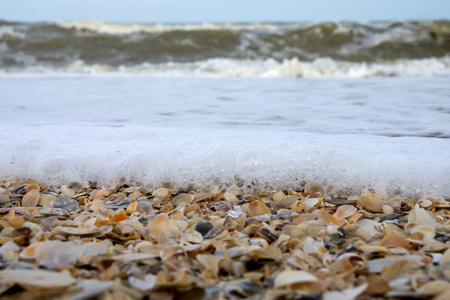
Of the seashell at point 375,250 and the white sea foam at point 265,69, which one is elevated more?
the white sea foam at point 265,69

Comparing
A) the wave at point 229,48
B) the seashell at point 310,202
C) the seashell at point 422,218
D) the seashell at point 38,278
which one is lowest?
the seashell at point 310,202

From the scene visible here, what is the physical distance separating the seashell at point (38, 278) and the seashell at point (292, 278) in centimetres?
35

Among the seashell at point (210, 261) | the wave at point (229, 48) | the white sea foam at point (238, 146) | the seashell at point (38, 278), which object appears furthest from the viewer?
the wave at point (229, 48)

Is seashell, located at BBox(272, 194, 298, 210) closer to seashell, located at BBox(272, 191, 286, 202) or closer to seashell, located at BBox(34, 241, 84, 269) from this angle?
seashell, located at BBox(272, 191, 286, 202)

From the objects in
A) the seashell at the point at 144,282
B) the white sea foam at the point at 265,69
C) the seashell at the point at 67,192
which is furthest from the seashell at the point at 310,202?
the white sea foam at the point at 265,69

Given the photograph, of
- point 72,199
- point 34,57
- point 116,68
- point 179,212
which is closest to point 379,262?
point 179,212

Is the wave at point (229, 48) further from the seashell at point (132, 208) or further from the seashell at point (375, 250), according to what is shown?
the seashell at point (375, 250)

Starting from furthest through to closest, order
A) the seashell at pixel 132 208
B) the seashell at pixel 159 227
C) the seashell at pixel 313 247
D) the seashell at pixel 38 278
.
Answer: the seashell at pixel 132 208 → the seashell at pixel 159 227 → the seashell at pixel 313 247 → the seashell at pixel 38 278

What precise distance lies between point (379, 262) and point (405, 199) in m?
0.58

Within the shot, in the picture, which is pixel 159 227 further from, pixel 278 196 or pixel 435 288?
pixel 435 288

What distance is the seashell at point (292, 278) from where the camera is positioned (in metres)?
0.75

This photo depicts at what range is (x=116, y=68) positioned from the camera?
702 cm

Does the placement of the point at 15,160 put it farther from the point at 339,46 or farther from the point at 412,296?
the point at 339,46

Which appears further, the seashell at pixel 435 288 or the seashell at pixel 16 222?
the seashell at pixel 16 222
